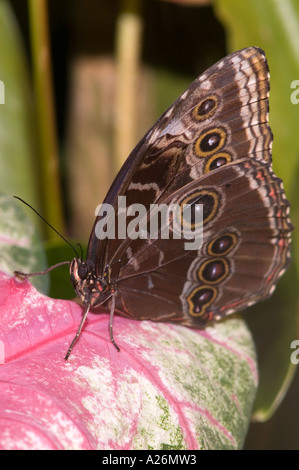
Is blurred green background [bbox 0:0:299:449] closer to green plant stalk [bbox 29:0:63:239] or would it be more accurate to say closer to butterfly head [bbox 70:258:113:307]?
green plant stalk [bbox 29:0:63:239]

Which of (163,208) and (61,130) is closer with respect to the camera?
(163,208)

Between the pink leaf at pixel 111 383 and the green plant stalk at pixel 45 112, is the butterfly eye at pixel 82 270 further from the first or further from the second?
the green plant stalk at pixel 45 112

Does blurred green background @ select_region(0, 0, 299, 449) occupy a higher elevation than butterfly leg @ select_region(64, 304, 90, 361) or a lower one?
higher

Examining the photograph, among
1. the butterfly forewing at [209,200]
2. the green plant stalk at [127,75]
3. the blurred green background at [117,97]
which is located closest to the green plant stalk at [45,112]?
the blurred green background at [117,97]

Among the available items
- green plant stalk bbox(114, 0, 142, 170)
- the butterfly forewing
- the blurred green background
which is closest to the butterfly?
the butterfly forewing

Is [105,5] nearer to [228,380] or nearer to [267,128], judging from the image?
[267,128]

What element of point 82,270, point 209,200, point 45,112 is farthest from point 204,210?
point 45,112

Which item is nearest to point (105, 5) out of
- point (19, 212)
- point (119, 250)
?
point (19, 212)
